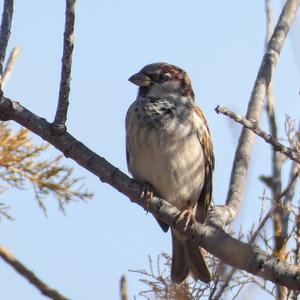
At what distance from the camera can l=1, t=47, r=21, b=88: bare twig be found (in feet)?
7.36

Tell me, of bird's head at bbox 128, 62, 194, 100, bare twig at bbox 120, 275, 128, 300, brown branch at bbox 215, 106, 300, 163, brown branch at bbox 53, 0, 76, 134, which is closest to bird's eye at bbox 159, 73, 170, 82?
bird's head at bbox 128, 62, 194, 100

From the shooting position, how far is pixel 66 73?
209 cm

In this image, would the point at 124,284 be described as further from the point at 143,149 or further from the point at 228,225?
the point at 143,149

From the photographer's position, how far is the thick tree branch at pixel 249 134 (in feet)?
9.23

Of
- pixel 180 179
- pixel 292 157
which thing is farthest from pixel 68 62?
pixel 180 179

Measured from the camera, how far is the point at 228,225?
9.36ft

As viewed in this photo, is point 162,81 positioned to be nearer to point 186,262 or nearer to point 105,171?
point 186,262

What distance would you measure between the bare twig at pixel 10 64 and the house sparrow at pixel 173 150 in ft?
3.35

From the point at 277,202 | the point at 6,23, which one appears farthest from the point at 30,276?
the point at 6,23

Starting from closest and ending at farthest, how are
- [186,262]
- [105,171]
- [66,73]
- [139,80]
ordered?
[66,73]
[105,171]
[186,262]
[139,80]

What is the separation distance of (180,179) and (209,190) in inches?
9.7

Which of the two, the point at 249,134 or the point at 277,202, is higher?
the point at 249,134

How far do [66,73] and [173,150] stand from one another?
1233mm

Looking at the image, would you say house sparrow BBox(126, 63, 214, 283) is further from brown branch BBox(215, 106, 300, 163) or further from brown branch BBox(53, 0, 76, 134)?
brown branch BBox(215, 106, 300, 163)
